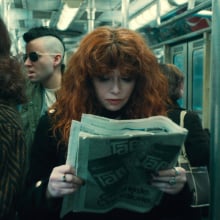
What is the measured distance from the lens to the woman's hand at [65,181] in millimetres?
914

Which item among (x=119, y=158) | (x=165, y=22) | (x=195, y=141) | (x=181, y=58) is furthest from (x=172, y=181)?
(x=181, y=58)

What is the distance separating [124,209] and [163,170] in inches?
10.1

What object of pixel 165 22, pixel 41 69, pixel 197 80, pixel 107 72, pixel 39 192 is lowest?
pixel 39 192

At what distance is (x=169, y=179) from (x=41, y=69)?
1.46 meters

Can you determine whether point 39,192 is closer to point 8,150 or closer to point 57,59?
point 8,150

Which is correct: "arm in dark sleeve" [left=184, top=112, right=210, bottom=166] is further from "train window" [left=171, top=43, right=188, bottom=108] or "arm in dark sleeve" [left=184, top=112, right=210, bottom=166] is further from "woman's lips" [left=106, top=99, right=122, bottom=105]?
"train window" [left=171, top=43, right=188, bottom=108]

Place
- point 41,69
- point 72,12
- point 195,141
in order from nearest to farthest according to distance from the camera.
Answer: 1. point 195,141
2. point 41,69
3. point 72,12

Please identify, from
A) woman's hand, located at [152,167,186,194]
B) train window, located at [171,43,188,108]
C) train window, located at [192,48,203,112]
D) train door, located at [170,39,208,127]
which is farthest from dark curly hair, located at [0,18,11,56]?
train window, located at [171,43,188,108]

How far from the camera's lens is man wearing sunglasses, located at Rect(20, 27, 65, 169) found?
7.07 feet

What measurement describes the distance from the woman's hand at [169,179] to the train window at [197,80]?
4288mm

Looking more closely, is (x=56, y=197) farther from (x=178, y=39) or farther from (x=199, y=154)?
(x=178, y=39)

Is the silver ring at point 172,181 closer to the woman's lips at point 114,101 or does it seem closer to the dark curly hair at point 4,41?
the woman's lips at point 114,101

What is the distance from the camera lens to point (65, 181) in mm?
915

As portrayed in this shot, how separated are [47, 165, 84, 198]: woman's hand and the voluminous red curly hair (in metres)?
0.23
